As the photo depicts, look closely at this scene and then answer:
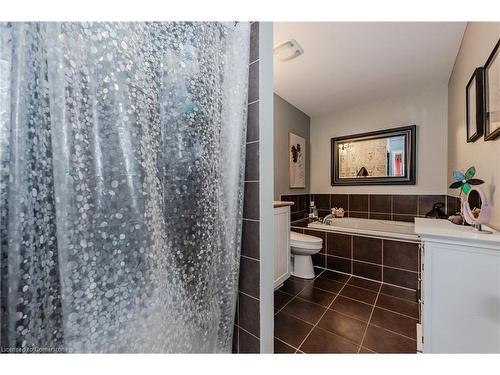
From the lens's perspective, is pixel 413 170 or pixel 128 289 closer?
pixel 128 289

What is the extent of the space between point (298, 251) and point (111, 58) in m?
2.08

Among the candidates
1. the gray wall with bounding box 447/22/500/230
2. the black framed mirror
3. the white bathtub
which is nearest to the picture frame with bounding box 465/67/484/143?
the gray wall with bounding box 447/22/500/230

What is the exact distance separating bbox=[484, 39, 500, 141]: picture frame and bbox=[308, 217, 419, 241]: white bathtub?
1150mm

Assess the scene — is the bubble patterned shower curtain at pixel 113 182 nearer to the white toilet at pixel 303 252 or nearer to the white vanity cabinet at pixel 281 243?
the white vanity cabinet at pixel 281 243

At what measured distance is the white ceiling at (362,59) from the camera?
1470 mm

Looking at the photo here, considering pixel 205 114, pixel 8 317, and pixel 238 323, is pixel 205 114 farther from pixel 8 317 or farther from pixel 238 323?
pixel 238 323

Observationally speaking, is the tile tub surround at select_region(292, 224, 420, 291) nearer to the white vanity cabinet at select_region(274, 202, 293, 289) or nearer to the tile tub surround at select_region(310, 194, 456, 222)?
the white vanity cabinet at select_region(274, 202, 293, 289)

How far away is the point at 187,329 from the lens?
2.60 ft

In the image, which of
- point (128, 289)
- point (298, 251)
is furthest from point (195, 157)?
point (298, 251)

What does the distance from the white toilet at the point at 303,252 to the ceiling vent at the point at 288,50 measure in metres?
1.76

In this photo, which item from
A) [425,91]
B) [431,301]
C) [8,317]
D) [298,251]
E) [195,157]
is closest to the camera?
[8,317]

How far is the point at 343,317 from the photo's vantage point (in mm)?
1488

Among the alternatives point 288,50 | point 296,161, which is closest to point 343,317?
point 296,161

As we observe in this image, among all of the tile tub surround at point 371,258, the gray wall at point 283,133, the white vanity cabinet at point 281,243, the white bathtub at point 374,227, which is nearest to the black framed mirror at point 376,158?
the white bathtub at point 374,227
